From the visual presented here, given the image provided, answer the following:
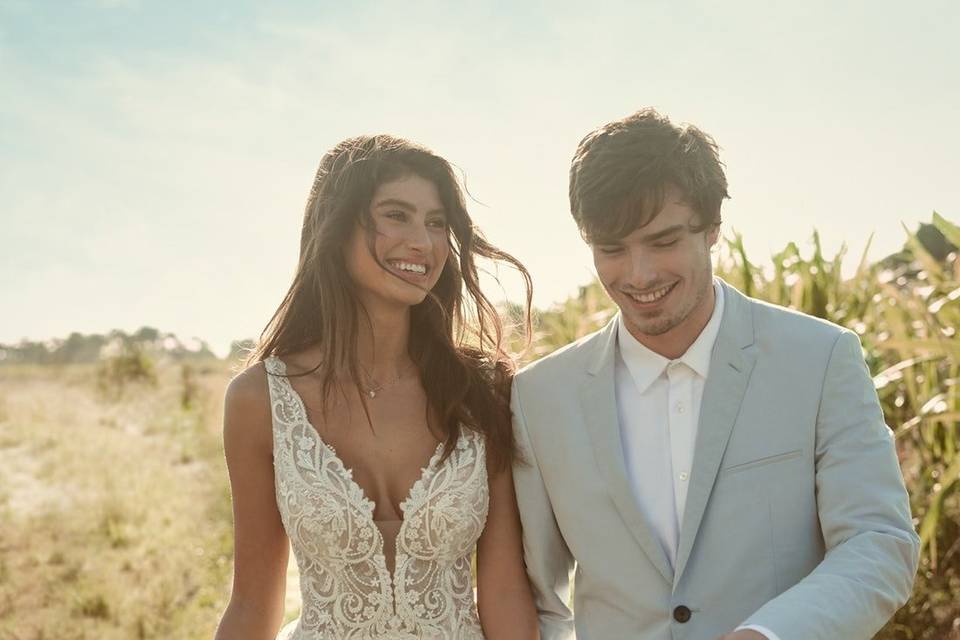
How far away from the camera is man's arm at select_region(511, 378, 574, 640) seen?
9.23 feet

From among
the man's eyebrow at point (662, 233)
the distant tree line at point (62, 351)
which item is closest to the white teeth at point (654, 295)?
the man's eyebrow at point (662, 233)

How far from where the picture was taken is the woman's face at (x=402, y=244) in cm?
301

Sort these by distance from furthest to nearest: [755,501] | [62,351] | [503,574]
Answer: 1. [62,351]
2. [503,574]
3. [755,501]

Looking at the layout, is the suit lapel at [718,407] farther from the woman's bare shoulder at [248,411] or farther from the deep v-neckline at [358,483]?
the woman's bare shoulder at [248,411]

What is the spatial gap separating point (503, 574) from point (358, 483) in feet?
1.72

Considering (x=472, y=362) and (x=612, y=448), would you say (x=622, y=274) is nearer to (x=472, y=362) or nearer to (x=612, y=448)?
(x=612, y=448)

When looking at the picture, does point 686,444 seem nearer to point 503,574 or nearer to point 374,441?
point 503,574

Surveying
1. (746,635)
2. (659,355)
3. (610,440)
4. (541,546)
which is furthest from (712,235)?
(746,635)

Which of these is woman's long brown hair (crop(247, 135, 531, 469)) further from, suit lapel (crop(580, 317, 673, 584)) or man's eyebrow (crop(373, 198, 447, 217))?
suit lapel (crop(580, 317, 673, 584))

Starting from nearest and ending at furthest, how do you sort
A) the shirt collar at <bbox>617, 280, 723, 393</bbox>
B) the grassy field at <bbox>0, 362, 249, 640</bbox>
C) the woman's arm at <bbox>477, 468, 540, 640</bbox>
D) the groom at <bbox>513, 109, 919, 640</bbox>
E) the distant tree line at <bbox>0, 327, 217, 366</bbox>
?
the groom at <bbox>513, 109, 919, 640</bbox> < the shirt collar at <bbox>617, 280, 723, 393</bbox> < the woman's arm at <bbox>477, 468, 540, 640</bbox> < the grassy field at <bbox>0, 362, 249, 640</bbox> < the distant tree line at <bbox>0, 327, 217, 366</bbox>

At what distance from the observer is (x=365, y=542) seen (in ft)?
9.86

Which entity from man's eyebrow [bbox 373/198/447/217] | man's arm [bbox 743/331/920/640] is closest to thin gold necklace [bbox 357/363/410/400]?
man's eyebrow [bbox 373/198/447/217]

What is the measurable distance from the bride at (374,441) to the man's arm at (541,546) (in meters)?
0.08

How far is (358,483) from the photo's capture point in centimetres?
308
